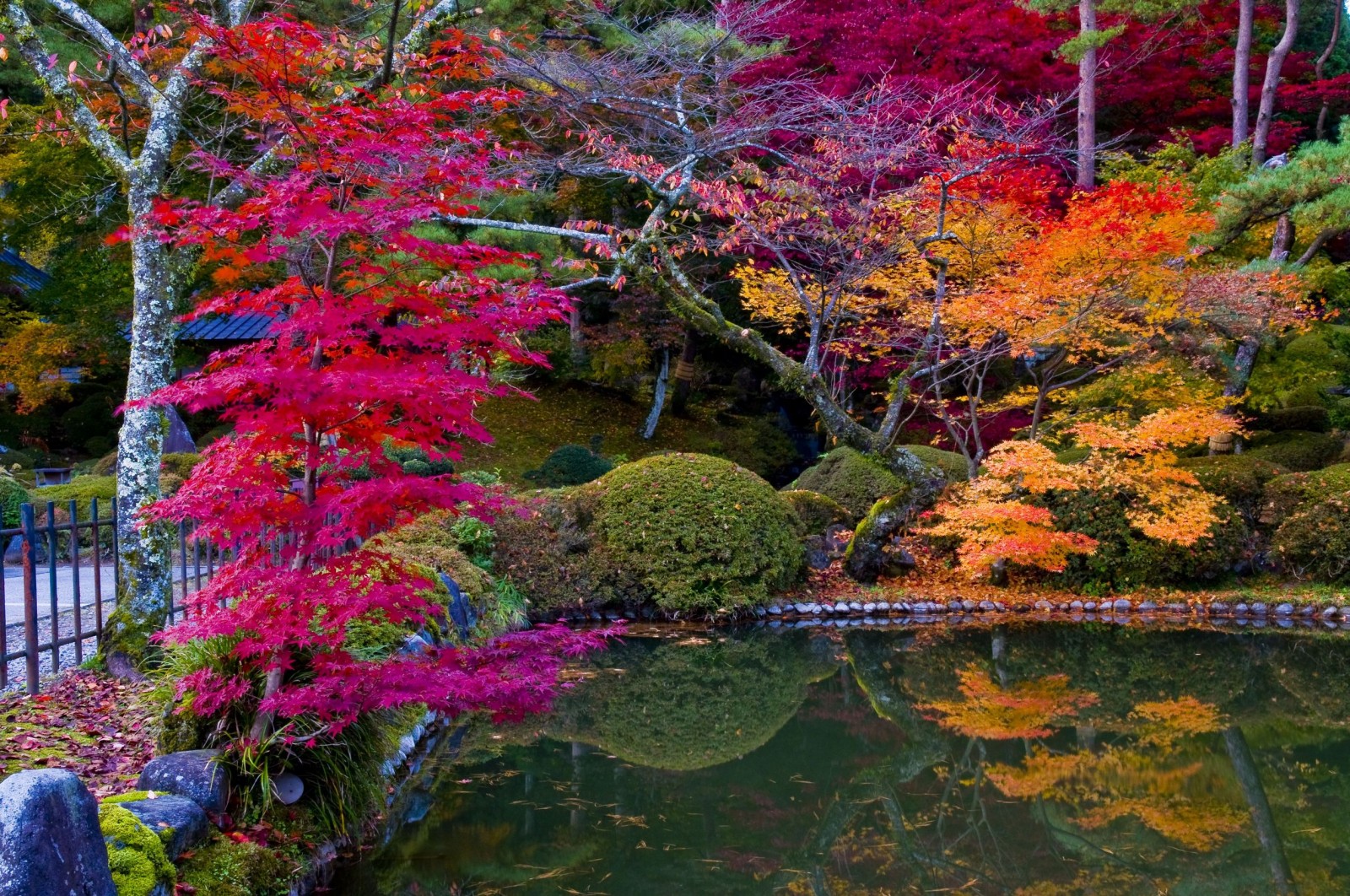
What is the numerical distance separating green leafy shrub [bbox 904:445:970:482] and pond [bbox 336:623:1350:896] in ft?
15.1

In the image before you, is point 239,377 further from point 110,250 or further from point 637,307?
point 637,307

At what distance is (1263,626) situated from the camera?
30.8 ft

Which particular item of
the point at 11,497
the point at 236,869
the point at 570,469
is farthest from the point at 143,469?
the point at 570,469

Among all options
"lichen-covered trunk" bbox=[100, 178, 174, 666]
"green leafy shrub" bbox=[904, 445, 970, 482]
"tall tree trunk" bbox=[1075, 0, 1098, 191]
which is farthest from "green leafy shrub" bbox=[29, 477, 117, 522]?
"tall tree trunk" bbox=[1075, 0, 1098, 191]

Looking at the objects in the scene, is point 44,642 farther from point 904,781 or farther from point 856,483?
point 856,483

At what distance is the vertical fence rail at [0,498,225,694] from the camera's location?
16.0 feet

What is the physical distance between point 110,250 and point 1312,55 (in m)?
20.1

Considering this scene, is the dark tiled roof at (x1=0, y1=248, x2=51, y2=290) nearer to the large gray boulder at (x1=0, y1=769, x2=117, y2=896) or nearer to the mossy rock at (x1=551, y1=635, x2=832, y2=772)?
the mossy rock at (x1=551, y1=635, x2=832, y2=772)

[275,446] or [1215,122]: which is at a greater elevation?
[1215,122]

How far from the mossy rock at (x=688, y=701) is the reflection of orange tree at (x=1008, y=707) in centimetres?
106

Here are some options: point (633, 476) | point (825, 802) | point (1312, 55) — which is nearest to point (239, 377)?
point (825, 802)

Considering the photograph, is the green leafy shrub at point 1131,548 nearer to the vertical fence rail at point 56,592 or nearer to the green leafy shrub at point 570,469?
the green leafy shrub at point 570,469

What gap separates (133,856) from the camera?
298 centimetres

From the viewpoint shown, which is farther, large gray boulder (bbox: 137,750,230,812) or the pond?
the pond
